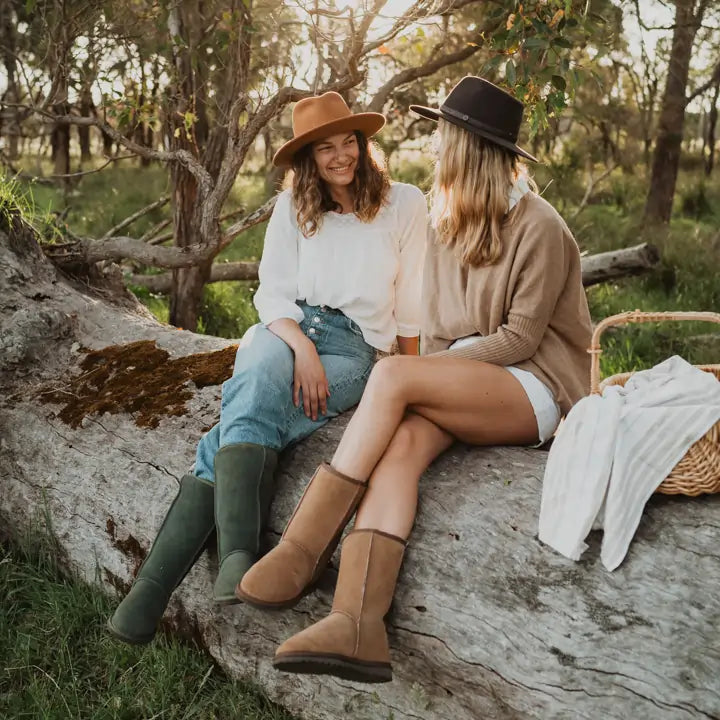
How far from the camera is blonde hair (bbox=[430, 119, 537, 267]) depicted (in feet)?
9.55

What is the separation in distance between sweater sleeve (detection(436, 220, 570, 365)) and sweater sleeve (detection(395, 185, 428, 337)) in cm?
62

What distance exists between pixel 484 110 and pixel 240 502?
5.12 ft

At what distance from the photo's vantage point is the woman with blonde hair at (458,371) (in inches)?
94.6

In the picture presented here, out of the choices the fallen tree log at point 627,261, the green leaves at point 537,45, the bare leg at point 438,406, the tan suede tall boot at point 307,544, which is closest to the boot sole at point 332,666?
the tan suede tall boot at point 307,544

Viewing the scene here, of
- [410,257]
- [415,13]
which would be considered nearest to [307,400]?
[410,257]

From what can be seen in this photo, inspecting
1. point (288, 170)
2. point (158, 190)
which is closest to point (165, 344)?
point (288, 170)

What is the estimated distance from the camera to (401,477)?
256 centimetres

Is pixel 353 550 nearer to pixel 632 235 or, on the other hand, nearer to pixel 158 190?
pixel 632 235

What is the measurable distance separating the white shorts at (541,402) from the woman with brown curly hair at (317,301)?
2.21 feet

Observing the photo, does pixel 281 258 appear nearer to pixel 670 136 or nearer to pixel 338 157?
pixel 338 157

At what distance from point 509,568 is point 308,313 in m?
1.39

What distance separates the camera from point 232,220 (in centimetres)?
1159

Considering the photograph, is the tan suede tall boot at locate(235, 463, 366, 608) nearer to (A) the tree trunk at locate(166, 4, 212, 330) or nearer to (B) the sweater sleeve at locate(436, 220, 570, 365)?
(B) the sweater sleeve at locate(436, 220, 570, 365)

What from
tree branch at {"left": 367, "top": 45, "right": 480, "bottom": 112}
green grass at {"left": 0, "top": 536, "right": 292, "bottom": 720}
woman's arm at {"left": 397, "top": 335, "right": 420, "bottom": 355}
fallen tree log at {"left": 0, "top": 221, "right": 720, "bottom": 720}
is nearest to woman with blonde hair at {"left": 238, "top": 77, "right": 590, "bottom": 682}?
fallen tree log at {"left": 0, "top": 221, "right": 720, "bottom": 720}
